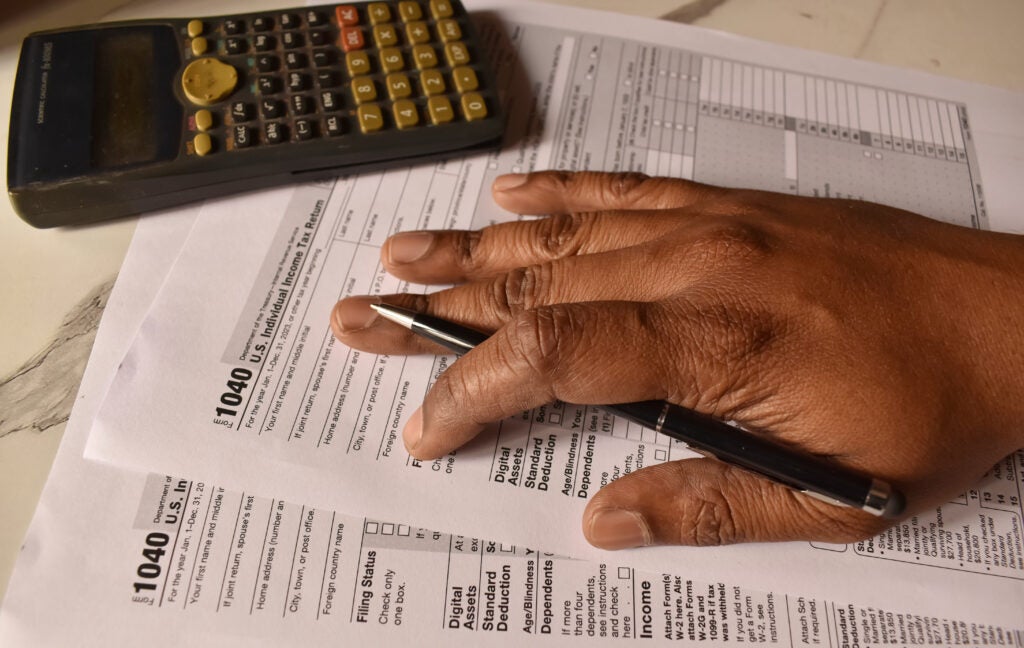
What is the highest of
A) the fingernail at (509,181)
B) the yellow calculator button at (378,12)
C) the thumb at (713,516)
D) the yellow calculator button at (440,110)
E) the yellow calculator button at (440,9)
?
the yellow calculator button at (440,9)

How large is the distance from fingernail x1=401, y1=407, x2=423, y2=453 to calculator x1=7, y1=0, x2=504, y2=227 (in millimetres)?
221

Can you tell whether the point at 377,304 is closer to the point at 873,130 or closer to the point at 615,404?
the point at 615,404

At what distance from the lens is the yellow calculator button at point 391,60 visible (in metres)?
0.58

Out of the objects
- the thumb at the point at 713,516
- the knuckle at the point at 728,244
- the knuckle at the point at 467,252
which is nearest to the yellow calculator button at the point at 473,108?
the knuckle at the point at 467,252

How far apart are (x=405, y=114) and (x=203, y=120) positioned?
0.48 feet

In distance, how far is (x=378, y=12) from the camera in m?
0.60

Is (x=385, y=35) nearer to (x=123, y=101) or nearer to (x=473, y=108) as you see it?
(x=473, y=108)

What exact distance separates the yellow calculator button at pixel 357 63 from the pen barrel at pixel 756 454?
345mm

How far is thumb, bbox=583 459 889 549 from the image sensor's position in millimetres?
415

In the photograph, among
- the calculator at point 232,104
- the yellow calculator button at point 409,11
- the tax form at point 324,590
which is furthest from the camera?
the yellow calculator button at point 409,11

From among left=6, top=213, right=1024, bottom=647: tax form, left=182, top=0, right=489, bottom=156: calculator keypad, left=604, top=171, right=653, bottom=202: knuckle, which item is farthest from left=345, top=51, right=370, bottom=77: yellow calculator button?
left=6, top=213, right=1024, bottom=647: tax form

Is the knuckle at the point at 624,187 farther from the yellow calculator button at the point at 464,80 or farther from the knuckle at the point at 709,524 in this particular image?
the knuckle at the point at 709,524

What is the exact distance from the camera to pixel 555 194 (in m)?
0.56

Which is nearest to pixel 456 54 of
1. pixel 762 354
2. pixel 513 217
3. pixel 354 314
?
pixel 513 217
